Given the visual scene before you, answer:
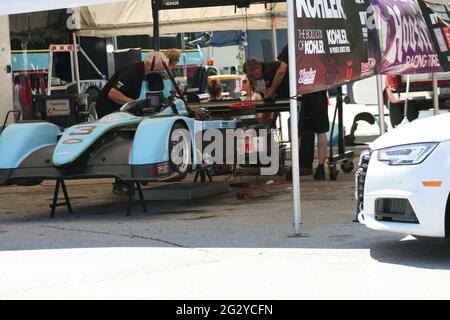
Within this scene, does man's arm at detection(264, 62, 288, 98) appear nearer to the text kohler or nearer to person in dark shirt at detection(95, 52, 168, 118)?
person in dark shirt at detection(95, 52, 168, 118)

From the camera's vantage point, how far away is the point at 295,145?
9.01 metres

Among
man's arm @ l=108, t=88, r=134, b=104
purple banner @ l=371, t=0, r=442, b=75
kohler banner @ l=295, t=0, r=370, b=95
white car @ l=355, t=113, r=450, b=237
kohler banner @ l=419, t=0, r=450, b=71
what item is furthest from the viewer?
kohler banner @ l=419, t=0, r=450, b=71

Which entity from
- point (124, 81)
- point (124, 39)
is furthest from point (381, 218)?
point (124, 39)

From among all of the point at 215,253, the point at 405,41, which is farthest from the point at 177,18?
the point at 215,253

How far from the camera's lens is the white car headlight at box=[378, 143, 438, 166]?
7199 mm

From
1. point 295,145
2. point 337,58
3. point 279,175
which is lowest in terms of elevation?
point 279,175

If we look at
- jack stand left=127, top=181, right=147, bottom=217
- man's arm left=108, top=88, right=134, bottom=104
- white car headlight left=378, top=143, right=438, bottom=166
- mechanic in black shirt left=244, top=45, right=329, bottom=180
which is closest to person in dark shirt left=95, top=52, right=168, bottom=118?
man's arm left=108, top=88, right=134, bottom=104

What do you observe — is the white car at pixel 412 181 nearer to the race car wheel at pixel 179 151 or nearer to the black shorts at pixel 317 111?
the race car wheel at pixel 179 151

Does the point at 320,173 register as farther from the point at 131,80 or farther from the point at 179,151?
the point at 179,151

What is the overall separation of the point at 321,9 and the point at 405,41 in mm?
2896

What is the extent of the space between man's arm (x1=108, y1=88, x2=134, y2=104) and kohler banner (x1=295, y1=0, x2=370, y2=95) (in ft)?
9.79

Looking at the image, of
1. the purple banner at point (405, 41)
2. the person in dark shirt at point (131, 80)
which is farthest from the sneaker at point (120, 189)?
the purple banner at point (405, 41)
